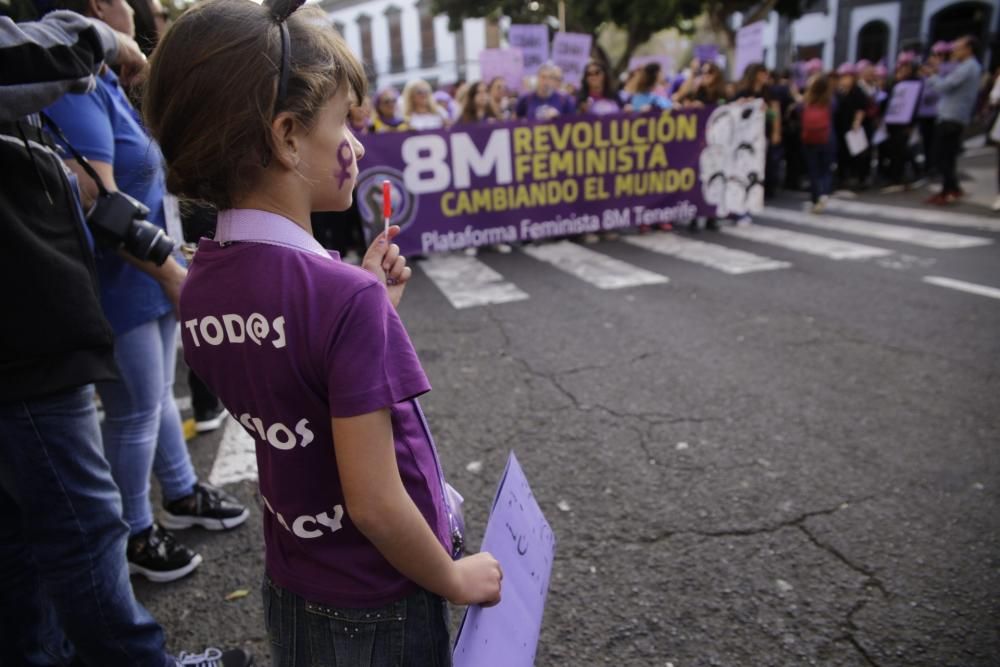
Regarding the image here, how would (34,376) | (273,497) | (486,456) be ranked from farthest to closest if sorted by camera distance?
(486,456) → (34,376) → (273,497)

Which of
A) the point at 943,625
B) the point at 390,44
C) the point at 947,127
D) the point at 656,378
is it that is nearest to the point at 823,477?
the point at 943,625

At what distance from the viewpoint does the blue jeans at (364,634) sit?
1.12 m

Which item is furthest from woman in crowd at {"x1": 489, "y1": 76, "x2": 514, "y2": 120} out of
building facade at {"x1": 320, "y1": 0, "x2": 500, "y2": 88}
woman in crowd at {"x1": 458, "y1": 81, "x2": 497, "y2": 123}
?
building facade at {"x1": 320, "y1": 0, "x2": 500, "y2": 88}

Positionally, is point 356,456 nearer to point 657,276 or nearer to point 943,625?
point 943,625

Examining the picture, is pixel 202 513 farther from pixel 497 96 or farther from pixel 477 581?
pixel 497 96

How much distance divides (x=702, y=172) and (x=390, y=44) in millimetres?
44349

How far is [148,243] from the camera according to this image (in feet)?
6.49

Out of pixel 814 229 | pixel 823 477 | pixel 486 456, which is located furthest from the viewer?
pixel 814 229

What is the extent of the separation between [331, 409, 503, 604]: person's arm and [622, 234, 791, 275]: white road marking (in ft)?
19.3

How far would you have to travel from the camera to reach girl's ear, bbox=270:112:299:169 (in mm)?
953

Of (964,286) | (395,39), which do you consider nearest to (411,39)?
(395,39)

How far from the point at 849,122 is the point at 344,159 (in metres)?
12.1

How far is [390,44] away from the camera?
48250 millimetres

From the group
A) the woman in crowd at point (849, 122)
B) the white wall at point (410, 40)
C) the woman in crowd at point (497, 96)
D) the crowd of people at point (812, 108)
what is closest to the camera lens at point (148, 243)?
the crowd of people at point (812, 108)
